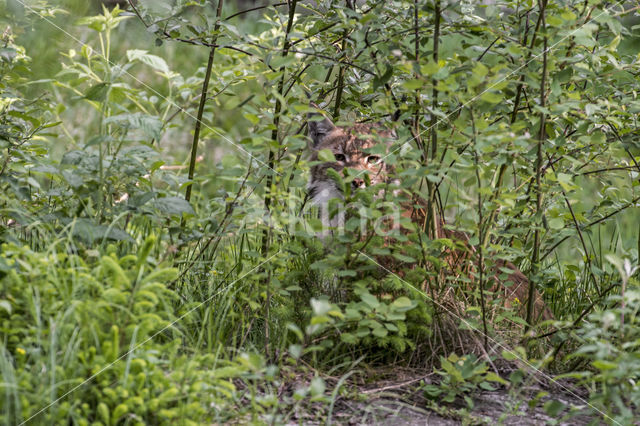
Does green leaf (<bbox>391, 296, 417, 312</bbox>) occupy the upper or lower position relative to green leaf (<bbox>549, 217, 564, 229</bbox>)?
lower

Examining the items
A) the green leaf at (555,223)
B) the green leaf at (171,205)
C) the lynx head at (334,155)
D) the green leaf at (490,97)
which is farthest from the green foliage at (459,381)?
the lynx head at (334,155)

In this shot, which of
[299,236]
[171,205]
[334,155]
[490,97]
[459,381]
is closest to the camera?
[490,97]

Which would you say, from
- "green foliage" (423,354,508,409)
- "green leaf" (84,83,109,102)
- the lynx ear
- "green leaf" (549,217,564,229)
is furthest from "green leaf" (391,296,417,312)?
the lynx ear

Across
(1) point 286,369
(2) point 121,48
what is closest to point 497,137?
(1) point 286,369

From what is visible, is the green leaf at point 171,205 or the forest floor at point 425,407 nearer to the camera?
the forest floor at point 425,407

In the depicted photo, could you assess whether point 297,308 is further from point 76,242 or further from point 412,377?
point 76,242

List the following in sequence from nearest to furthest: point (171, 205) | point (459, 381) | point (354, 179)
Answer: point (459, 381) < point (171, 205) < point (354, 179)

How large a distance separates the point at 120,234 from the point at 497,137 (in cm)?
140

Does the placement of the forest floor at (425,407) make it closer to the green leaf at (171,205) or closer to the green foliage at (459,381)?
the green foliage at (459,381)

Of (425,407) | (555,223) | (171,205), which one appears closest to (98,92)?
(171,205)

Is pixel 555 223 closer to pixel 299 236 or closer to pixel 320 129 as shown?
pixel 299 236

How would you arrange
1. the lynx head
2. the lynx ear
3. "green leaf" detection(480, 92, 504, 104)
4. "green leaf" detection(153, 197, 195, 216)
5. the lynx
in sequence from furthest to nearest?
the lynx ear < the lynx head < the lynx < "green leaf" detection(153, 197, 195, 216) < "green leaf" detection(480, 92, 504, 104)

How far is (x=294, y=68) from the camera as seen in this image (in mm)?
3207

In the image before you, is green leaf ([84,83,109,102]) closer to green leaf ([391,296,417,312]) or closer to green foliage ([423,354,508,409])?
green leaf ([391,296,417,312])
